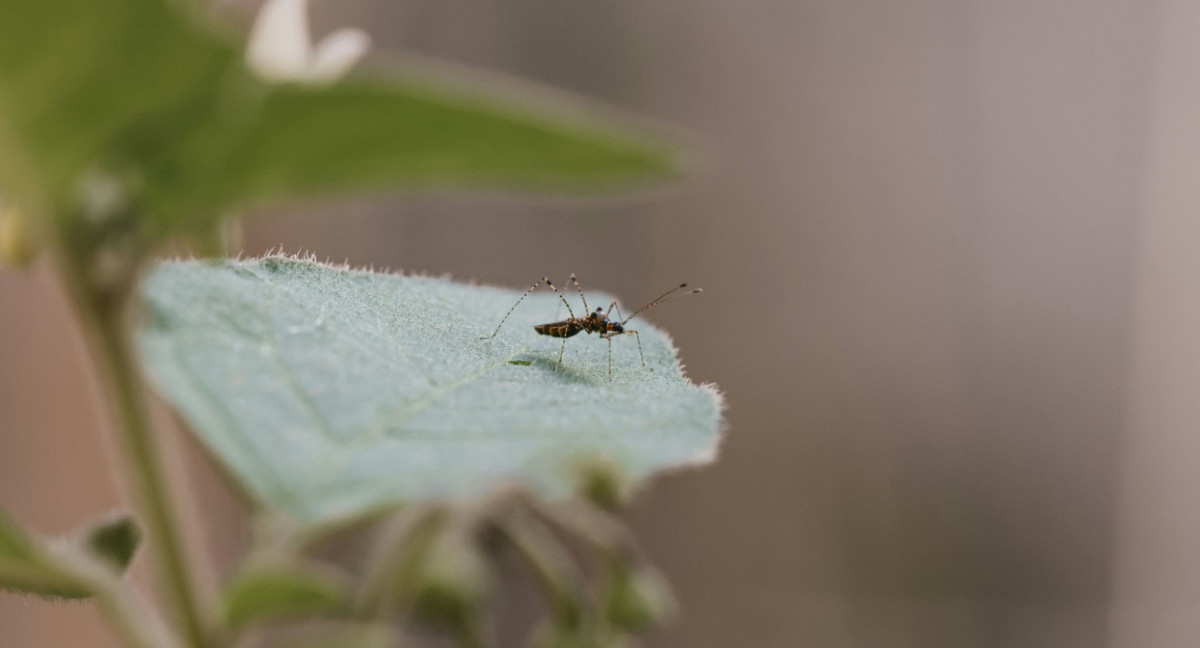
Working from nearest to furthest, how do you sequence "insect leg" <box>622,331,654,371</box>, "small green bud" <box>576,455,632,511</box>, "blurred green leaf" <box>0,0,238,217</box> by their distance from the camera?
"blurred green leaf" <box>0,0,238,217</box>
"small green bud" <box>576,455,632,511</box>
"insect leg" <box>622,331,654,371</box>

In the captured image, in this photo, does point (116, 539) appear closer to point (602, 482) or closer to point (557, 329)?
point (602, 482)

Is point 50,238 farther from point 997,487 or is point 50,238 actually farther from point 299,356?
point 997,487

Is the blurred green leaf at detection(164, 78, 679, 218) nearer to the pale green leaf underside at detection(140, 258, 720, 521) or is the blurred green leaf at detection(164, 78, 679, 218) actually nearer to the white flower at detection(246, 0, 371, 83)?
the pale green leaf underside at detection(140, 258, 720, 521)

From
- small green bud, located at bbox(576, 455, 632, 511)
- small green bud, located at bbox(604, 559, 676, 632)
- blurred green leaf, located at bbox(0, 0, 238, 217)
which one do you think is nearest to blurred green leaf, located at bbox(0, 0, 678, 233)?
blurred green leaf, located at bbox(0, 0, 238, 217)

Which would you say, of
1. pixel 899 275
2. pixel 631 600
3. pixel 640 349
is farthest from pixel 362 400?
pixel 899 275

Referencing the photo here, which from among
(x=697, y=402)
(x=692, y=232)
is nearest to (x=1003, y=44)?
(x=692, y=232)

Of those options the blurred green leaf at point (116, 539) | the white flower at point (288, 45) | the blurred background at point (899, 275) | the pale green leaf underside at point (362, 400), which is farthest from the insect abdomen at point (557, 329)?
the blurred background at point (899, 275)
